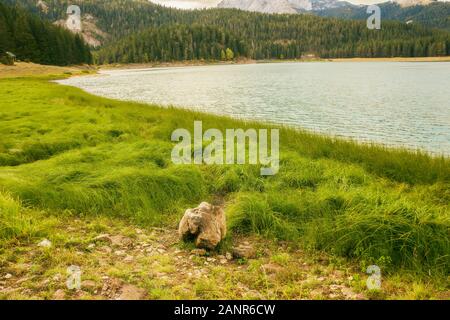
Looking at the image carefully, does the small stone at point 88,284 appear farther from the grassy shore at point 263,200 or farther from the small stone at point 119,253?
the small stone at point 119,253

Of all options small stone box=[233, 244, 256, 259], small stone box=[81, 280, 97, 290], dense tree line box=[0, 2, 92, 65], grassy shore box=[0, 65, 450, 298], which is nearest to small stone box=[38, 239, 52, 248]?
grassy shore box=[0, 65, 450, 298]

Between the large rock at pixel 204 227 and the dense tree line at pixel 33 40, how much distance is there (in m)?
94.5

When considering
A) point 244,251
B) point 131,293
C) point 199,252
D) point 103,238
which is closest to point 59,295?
point 131,293

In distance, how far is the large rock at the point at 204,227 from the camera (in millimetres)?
8047

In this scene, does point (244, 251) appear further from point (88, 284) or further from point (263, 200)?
point (88, 284)

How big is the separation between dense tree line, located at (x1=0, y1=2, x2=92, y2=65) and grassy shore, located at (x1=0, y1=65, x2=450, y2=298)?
89.1 m

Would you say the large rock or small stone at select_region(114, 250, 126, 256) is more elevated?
the large rock

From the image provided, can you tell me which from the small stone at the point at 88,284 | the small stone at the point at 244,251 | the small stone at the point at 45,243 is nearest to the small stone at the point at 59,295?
the small stone at the point at 88,284

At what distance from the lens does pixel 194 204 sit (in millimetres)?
10867

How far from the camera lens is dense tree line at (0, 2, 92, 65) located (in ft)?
297

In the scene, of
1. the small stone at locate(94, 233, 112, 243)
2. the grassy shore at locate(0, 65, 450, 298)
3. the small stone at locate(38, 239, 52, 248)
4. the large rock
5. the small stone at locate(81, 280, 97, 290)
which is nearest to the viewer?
the small stone at locate(81, 280, 97, 290)

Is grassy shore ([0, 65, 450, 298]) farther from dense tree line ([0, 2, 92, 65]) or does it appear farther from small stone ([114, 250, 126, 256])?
dense tree line ([0, 2, 92, 65])

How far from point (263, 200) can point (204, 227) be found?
249cm

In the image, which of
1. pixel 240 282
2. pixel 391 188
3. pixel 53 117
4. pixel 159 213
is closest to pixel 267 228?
pixel 240 282
